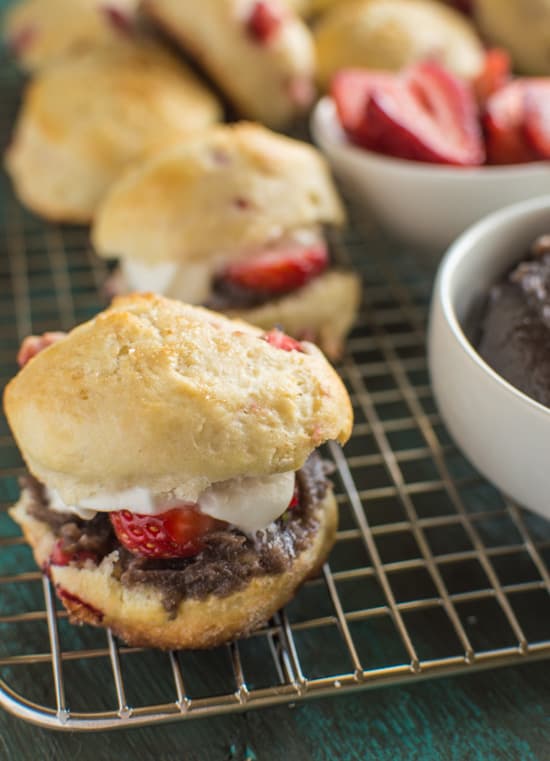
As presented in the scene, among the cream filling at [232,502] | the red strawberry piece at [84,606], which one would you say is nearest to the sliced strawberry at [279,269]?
the cream filling at [232,502]

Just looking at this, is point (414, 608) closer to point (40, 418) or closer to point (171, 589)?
point (171, 589)

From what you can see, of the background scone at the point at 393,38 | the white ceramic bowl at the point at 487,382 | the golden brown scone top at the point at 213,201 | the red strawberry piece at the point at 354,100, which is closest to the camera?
the white ceramic bowl at the point at 487,382

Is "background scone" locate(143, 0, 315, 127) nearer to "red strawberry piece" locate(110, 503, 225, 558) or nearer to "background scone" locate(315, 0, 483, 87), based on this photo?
"background scone" locate(315, 0, 483, 87)

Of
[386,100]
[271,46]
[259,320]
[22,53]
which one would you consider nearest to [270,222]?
[259,320]

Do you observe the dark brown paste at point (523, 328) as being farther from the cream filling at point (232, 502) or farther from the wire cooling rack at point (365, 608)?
the cream filling at point (232, 502)

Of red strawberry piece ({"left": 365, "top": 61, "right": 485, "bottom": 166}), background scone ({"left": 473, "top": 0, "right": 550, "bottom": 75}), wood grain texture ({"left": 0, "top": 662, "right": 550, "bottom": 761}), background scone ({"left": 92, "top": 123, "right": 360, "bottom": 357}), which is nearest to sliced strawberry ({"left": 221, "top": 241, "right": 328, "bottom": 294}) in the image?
background scone ({"left": 92, "top": 123, "right": 360, "bottom": 357})

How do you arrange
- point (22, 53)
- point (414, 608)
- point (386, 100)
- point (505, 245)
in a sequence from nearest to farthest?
point (414, 608), point (505, 245), point (386, 100), point (22, 53)

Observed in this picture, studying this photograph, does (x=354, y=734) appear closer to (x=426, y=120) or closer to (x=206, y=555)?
(x=206, y=555)
